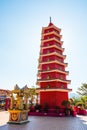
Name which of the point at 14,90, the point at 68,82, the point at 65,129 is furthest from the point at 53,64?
the point at 65,129

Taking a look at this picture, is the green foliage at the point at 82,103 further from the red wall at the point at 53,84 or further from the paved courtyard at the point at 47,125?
the paved courtyard at the point at 47,125

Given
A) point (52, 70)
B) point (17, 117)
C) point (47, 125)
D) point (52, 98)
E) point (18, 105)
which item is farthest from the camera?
point (52, 70)

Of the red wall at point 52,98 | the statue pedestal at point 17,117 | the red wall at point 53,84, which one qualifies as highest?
the red wall at point 53,84

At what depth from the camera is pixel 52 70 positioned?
23781 mm

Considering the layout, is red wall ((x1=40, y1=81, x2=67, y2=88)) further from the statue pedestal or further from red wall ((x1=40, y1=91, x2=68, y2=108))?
the statue pedestal

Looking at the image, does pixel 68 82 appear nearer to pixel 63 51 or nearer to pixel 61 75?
pixel 61 75

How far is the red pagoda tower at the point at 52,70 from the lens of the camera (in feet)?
75.3

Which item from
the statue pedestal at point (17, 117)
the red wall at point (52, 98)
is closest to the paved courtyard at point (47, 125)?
the statue pedestal at point (17, 117)

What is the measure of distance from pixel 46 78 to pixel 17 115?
1228cm

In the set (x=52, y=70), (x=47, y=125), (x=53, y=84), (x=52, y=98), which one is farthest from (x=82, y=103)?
(x=47, y=125)

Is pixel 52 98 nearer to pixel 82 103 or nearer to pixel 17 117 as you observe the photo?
pixel 82 103

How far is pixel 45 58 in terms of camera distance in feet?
84.4

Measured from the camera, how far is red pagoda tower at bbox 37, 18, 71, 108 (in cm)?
2294

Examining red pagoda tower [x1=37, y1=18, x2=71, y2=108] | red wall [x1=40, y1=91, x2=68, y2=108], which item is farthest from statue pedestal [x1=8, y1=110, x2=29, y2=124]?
red pagoda tower [x1=37, y1=18, x2=71, y2=108]
